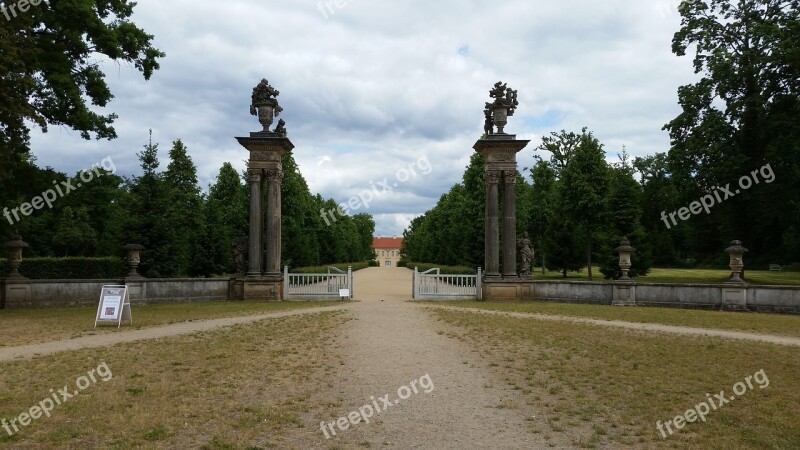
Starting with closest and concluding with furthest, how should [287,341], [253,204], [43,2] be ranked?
1. [287,341]
2. [43,2]
3. [253,204]

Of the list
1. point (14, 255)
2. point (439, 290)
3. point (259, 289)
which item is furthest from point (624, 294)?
point (14, 255)

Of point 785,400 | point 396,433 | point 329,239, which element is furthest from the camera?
point 329,239

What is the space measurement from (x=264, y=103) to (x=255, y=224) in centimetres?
498

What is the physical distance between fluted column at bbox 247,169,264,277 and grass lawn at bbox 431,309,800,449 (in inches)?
434

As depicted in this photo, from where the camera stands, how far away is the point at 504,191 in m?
22.4

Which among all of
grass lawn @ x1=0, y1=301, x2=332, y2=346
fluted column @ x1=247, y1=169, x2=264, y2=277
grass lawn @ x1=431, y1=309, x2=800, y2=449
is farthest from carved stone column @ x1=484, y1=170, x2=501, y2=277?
fluted column @ x1=247, y1=169, x2=264, y2=277

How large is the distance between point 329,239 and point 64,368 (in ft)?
184

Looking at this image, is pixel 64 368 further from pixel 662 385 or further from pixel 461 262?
pixel 461 262

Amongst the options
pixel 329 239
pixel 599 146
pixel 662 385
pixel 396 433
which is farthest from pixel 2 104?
pixel 329 239

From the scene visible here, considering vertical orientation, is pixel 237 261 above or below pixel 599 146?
below

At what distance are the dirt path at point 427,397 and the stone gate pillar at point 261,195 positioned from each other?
9.97 metres

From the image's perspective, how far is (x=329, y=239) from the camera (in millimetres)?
64375

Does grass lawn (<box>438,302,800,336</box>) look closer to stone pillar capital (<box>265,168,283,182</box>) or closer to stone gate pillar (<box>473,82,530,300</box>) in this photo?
stone gate pillar (<box>473,82,530,300</box>)

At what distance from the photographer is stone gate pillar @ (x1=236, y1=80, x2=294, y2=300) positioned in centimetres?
2138
